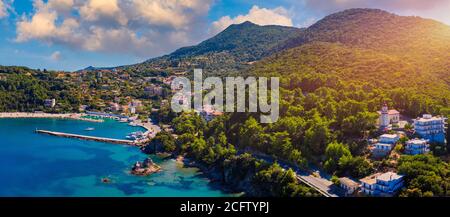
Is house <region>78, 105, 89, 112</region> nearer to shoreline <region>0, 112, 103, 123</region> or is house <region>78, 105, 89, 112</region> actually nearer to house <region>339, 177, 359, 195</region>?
shoreline <region>0, 112, 103, 123</region>

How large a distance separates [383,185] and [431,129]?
25.2ft

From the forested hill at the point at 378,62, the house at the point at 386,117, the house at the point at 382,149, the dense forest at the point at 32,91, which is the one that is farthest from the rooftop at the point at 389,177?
the dense forest at the point at 32,91

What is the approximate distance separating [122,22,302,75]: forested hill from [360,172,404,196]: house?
65.2m

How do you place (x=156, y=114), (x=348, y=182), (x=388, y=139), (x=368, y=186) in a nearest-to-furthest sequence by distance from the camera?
(x=368, y=186), (x=348, y=182), (x=388, y=139), (x=156, y=114)

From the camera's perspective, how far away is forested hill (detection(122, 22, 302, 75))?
9150cm

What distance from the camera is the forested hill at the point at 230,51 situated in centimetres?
9150

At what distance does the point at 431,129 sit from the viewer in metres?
22.4

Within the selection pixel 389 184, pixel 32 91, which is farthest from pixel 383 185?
pixel 32 91

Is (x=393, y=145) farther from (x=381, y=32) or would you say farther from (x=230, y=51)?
(x=230, y=51)

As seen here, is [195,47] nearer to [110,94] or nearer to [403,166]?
[110,94]

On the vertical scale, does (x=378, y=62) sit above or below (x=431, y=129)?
above
